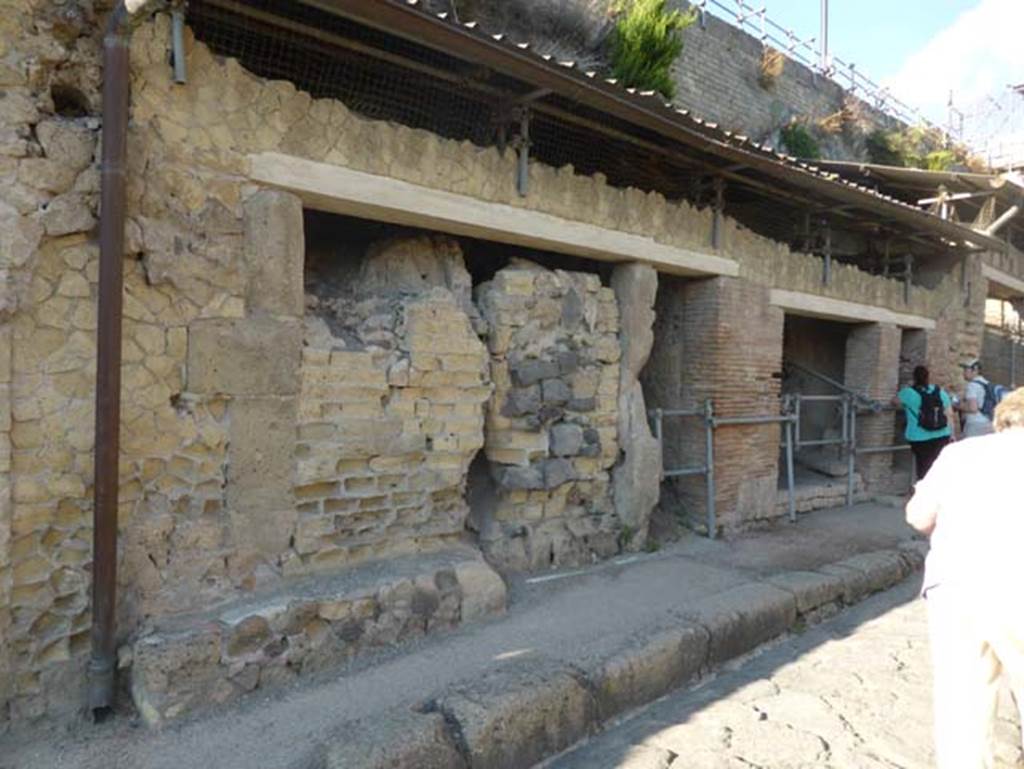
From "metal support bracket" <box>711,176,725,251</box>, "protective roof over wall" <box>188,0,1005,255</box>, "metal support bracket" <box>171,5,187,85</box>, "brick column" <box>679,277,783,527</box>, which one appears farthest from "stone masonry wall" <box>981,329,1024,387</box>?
"metal support bracket" <box>171,5,187,85</box>

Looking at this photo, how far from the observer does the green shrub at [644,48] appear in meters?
9.56

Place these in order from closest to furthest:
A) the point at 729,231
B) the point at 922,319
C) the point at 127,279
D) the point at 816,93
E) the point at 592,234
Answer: the point at 127,279
the point at 592,234
the point at 729,231
the point at 922,319
the point at 816,93

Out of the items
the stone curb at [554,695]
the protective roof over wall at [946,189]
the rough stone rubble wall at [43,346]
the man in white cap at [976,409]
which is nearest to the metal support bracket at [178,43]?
the rough stone rubble wall at [43,346]

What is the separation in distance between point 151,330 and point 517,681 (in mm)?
2515

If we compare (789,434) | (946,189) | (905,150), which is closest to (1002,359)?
(946,189)

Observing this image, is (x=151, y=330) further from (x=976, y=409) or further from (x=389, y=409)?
(x=976, y=409)

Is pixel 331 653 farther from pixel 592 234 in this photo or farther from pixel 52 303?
pixel 592 234

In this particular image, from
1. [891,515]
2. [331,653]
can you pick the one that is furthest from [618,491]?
[891,515]

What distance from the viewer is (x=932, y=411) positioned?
8219mm

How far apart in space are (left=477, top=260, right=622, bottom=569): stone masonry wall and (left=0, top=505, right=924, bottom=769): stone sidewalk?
36 cm

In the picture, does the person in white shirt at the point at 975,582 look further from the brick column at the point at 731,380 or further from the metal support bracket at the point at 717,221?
the metal support bracket at the point at 717,221

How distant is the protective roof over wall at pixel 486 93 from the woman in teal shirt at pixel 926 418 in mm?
2754

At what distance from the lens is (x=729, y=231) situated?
6645 mm

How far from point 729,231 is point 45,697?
635 centimetres
